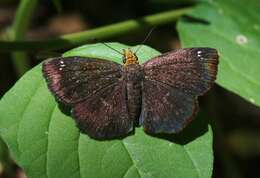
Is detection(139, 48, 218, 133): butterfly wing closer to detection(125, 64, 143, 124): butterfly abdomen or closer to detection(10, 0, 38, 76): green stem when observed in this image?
detection(125, 64, 143, 124): butterfly abdomen

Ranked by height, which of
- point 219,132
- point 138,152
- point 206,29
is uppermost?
point 138,152

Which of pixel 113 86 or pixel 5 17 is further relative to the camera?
pixel 5 17

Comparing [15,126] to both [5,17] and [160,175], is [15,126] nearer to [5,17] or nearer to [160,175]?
[160,175]

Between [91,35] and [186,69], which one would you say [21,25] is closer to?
[91,35]

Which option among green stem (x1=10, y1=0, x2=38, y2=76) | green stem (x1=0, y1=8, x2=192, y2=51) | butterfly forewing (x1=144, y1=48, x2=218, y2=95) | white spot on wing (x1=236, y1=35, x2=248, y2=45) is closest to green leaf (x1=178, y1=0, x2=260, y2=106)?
white spot on wing (x1=236, y1=35, x2=248, y2=45)

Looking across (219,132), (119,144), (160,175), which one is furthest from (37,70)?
(219,132)

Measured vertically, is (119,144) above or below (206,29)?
above

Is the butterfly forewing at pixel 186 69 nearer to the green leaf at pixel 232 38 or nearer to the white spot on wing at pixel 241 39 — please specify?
the green leaf at pixel 232 38
